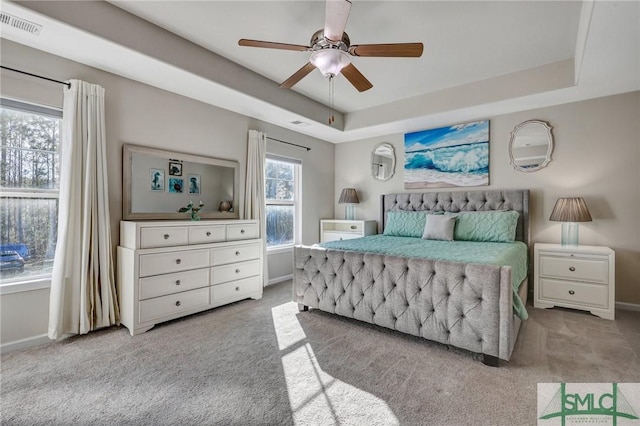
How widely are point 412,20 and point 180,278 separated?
313cm

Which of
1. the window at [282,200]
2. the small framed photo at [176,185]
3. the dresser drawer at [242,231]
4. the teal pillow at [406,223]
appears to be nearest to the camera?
the small framed photo at [176,185]

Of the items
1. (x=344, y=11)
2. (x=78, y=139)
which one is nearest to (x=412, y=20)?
(x=344, y=11)

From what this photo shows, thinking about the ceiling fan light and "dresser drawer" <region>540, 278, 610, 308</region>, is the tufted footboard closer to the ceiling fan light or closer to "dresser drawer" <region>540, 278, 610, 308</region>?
the ceiling fan light

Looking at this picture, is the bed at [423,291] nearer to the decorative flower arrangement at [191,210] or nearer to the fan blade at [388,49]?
the decorative flower arrangement at [191,210]

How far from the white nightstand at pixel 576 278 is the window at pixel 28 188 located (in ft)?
15.9

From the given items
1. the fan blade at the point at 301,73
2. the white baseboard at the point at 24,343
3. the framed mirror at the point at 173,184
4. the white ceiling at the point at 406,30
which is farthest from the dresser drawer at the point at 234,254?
the white ceiling at the point at 406,30

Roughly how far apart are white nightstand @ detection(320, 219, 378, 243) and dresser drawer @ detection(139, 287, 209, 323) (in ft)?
8.22

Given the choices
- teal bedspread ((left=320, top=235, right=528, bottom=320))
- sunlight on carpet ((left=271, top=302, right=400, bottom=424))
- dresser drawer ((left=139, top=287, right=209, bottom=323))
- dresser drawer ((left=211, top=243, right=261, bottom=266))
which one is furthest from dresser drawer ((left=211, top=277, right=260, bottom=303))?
sunlight on carpet ((left=271, top=302, right=400, bottom=424))

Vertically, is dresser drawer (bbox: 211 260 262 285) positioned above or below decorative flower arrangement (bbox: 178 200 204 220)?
below

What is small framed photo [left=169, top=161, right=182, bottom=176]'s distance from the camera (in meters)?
3.30

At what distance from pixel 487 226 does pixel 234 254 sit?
3.08 m

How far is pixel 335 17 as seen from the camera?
1.84 meters

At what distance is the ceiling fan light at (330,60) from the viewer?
2119 mm

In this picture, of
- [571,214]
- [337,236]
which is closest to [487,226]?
[571,214]
